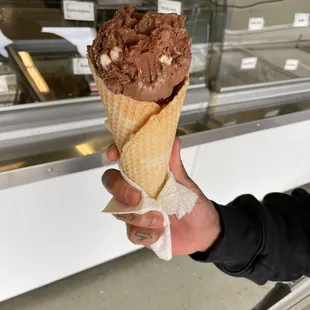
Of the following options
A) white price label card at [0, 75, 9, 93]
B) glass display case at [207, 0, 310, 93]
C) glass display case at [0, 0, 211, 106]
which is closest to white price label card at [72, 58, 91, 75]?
glass display case at [0, 0, 211, 106]

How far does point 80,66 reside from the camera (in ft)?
5.02

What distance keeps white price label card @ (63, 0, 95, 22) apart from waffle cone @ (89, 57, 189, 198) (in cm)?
80

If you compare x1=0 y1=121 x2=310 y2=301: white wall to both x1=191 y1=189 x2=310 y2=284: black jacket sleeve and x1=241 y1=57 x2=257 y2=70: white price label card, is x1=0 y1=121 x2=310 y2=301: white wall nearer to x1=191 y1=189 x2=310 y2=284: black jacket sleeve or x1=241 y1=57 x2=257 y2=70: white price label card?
x1=241 y1=57 x2=257 y2=70: white price label card

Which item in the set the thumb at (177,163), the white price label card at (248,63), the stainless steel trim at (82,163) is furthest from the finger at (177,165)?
the white price label card at (248,63)

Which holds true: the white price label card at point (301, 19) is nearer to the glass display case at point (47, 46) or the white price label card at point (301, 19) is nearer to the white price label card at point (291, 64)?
the white price label card at point (291, 64)

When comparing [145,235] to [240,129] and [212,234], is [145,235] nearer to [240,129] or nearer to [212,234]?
[212,234]

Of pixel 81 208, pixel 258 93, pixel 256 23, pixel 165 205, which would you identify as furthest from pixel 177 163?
pixel 256 23

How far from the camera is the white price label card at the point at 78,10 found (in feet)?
4.66

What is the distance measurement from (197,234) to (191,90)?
2.86 feet

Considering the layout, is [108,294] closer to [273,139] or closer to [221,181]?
[221,181]

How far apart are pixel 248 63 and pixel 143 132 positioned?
1443 millimetres

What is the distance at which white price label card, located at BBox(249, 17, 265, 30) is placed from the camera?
1915 millimetres

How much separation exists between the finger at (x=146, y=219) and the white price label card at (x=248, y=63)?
4.36 feet

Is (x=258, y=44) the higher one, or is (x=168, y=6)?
(x=168, y=6)
